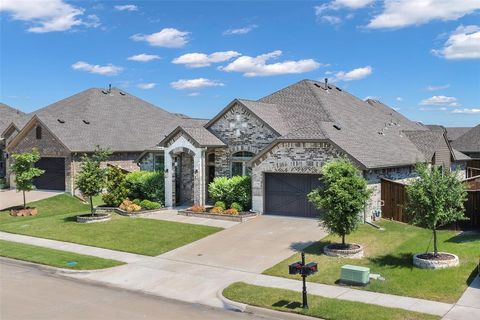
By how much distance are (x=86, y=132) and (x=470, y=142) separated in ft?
132

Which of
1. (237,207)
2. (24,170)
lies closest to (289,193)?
(237,207)

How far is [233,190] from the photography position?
27.1m

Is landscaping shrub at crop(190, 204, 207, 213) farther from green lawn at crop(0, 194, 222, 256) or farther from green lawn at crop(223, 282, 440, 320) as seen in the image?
green lawn at crop(223, 282, 440, 320)

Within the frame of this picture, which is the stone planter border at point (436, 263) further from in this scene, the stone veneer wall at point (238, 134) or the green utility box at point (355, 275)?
the stone veneer wall at point (238, 134)

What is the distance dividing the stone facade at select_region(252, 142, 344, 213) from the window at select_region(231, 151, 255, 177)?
109 inches

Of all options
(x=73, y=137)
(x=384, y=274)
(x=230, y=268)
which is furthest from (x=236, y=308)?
(x=73, y=137)

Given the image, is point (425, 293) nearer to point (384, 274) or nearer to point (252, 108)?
point (384, 274)

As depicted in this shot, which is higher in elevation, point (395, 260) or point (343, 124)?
point (343, 124)

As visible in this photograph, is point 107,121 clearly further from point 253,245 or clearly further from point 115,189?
point 253,245

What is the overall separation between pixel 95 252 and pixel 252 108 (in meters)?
13.1

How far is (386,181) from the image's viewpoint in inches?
961

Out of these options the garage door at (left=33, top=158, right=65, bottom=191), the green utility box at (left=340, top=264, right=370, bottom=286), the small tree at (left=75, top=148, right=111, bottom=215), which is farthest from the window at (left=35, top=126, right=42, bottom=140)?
the green utility box at (left=340, top=264, right=370, bottom=286)

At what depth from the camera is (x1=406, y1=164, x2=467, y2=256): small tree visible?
16453 millimetres

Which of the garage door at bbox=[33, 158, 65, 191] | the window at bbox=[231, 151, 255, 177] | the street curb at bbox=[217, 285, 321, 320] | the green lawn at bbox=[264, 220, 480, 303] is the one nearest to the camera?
the street curb at bbox=[217, 285, 321, 320]
